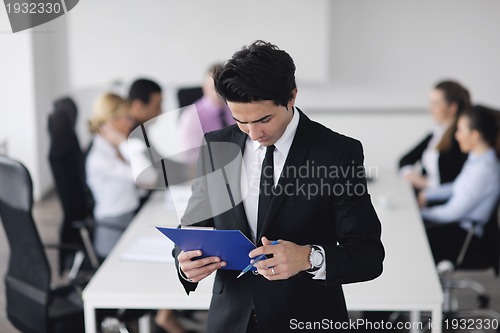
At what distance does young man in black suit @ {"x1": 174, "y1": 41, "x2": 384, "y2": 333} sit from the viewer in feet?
6.10

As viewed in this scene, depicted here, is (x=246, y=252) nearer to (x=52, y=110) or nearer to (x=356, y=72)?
(x=52, y=110)

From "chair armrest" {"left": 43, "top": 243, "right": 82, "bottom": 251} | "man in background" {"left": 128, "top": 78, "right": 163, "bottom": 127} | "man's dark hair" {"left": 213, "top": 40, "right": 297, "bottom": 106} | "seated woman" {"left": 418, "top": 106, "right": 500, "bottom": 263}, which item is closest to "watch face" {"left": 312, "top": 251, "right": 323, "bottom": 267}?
"man's dark hair" {"left": 213, "top": 40, "right": 297, "bottom": 106}

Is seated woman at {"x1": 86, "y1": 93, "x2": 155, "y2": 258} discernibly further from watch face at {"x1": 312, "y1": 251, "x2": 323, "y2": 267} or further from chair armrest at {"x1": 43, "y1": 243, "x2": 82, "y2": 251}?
watch face at {"x1": 312, "y1": 251, "x2": 323, "y2": 267}

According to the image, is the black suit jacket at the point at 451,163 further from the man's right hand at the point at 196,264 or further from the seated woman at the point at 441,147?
the man's right hand at the point at 196,264

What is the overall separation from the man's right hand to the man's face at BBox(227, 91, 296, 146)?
0.33m

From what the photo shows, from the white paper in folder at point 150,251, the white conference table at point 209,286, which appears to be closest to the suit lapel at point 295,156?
the white conference table at point 209,286

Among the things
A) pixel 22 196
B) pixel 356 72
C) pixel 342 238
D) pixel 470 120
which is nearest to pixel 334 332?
pixel 342 238

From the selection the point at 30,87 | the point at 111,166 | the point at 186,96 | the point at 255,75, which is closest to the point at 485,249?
the point at 111,166

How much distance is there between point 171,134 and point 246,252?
15.0 feet

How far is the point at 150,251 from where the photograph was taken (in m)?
3.19

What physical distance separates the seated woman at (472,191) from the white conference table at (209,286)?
0.48 metres

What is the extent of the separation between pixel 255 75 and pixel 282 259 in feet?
1.45

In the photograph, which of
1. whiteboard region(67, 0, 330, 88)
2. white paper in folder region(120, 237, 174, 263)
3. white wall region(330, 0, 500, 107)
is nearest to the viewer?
white paper in folder region(120, 237, 174, 263)

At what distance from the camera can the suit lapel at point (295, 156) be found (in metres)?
2.00
